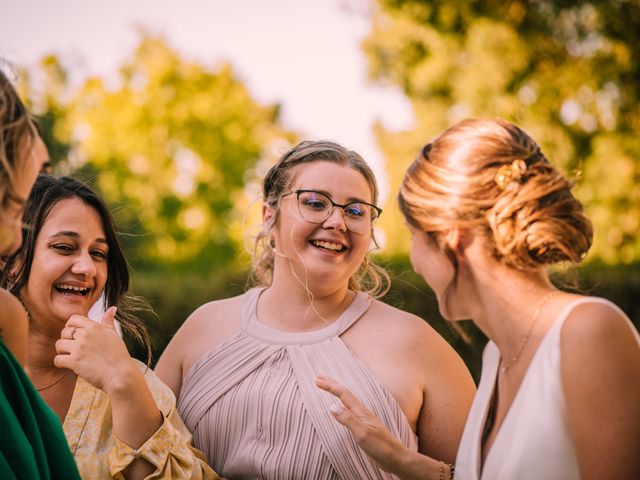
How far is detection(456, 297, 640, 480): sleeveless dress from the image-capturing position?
75.3 inches

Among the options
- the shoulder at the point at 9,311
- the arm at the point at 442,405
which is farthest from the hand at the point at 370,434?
the shoulder at the point at 9,311

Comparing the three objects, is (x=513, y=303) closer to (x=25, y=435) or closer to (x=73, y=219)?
(x=25, y=435)

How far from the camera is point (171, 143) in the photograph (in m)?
19.4

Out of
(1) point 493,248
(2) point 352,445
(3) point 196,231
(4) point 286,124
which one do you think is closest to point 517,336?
(1) point 493,248

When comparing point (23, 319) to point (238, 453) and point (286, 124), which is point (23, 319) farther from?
point (286, 124)

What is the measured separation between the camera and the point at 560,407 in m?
1.92

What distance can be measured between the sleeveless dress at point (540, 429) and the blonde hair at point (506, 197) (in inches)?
8.9

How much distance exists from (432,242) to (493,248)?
0.23 meters

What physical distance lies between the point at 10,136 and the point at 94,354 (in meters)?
1.02

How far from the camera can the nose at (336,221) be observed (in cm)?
313

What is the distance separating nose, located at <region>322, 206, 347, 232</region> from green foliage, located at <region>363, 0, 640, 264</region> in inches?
475

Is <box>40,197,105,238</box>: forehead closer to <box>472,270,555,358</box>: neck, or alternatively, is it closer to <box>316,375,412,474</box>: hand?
<box>316,375,412,474</box>: hand

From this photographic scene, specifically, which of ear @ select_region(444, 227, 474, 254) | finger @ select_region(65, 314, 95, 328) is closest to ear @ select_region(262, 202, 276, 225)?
finger @ select_region(65, 314, 95, 328)

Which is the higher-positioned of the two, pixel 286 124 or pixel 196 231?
pixel 286 124
